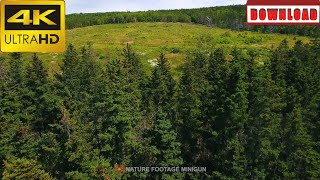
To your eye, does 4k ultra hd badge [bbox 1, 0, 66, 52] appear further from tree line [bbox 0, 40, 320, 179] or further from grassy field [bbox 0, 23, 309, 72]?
grassy field [bbox 0, 23, 309, 72]

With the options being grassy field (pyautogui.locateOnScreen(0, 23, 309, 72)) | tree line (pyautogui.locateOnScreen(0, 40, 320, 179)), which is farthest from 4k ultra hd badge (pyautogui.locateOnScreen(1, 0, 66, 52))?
grassy field (pyautogui.locateOnScreen(0, 23, 309, 72))

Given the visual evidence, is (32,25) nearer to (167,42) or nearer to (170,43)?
(170,43)

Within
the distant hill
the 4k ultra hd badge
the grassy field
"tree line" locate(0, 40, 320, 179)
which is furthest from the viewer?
the grassy field

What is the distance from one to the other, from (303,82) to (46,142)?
4009 cm

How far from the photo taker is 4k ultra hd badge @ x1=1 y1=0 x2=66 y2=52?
16.7 meters

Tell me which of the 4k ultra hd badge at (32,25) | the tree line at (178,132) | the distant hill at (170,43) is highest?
the distant hill at (170,43)

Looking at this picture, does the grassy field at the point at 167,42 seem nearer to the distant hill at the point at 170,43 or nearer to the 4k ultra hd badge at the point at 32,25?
the distant hill at the point at 170,43

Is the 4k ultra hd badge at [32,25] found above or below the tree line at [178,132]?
above

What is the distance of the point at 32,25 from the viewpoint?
656 inches

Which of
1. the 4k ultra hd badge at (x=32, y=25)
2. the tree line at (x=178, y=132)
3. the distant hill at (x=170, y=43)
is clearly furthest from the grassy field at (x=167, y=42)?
the 4k ultra hd badge at (x=32, y=25)

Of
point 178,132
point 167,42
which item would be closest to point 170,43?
point 167,42

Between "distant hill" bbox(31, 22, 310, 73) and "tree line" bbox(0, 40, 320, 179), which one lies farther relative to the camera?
"distant hill" bbox(31, 22, 310, 73)

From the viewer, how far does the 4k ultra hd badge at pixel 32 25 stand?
54.7 feet

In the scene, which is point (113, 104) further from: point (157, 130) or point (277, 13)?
point (277, 13)
